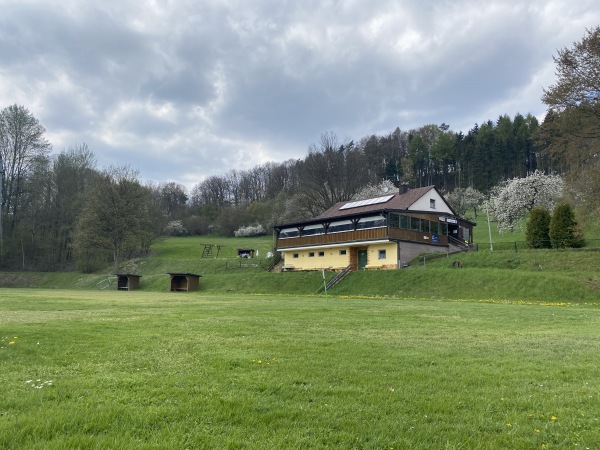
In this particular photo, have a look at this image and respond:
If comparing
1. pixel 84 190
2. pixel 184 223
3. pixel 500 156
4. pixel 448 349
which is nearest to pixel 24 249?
pixel 84 190

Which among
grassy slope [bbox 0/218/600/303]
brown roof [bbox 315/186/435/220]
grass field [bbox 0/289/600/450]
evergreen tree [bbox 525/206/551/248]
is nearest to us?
grass field [bbox 0/289/600/450]

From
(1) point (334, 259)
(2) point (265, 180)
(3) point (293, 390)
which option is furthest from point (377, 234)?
(2) point (265, 180)

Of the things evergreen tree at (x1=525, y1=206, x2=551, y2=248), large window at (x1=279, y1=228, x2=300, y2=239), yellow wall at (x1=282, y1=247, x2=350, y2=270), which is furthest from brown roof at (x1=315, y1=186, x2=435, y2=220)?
evergreen tree at (x1=525, y1=206, x2=551, y2=248)

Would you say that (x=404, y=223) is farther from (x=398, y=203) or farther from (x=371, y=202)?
(x=371, y=202)

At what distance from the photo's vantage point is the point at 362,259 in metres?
41.4

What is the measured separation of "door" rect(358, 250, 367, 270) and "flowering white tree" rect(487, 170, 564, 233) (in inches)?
1112

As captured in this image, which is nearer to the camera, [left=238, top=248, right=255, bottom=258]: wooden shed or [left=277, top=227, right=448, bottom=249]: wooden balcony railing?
[left=277, top=227, right=448, bottom=249]: wooden balcony railing

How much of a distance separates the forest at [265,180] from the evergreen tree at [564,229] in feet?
13.2

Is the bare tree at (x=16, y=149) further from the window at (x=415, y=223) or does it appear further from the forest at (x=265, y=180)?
the window at (x=415, y=223)

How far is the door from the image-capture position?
1617 inches

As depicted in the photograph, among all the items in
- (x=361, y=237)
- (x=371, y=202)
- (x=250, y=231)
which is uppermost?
(x=250, y=231)

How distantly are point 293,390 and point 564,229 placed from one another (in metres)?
37.6

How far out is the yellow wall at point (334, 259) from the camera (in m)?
38.7

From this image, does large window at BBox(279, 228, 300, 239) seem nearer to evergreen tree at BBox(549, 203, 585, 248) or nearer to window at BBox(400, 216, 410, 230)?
window at BBox(400, 216, 410, 230)
